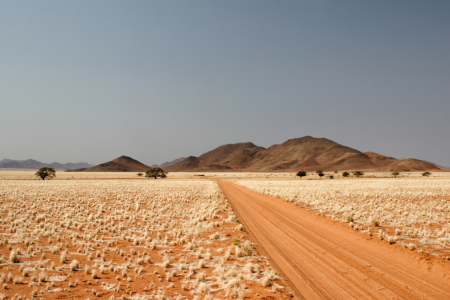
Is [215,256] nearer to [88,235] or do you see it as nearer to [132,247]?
[132,247]

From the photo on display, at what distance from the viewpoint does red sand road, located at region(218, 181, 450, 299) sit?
6.62 meters

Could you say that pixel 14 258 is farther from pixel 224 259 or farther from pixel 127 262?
pixel 224 259

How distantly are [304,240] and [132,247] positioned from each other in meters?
7.36

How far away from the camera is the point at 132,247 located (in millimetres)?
10945

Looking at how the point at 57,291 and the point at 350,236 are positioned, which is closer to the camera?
the point at 57,291

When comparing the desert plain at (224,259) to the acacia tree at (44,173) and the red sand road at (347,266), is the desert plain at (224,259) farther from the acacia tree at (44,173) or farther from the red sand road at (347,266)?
the acacia tree at (44,173)

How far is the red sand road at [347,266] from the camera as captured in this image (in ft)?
21.7

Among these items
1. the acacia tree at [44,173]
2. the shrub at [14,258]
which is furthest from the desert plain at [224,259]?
the acacia tree at [44,173]

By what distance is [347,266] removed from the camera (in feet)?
27.4

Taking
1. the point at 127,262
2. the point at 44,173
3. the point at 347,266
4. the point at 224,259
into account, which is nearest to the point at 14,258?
the point at 127,262

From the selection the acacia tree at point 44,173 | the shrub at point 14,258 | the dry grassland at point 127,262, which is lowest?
the dry grassland at point 127,262

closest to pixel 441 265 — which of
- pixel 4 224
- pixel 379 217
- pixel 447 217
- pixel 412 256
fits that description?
pixel 412 256

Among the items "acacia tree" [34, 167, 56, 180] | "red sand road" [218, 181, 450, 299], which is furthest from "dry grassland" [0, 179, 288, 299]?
"acacia tree" [34, 167, 56, 180]

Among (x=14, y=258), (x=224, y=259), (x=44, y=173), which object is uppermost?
(x=44, y=173)
